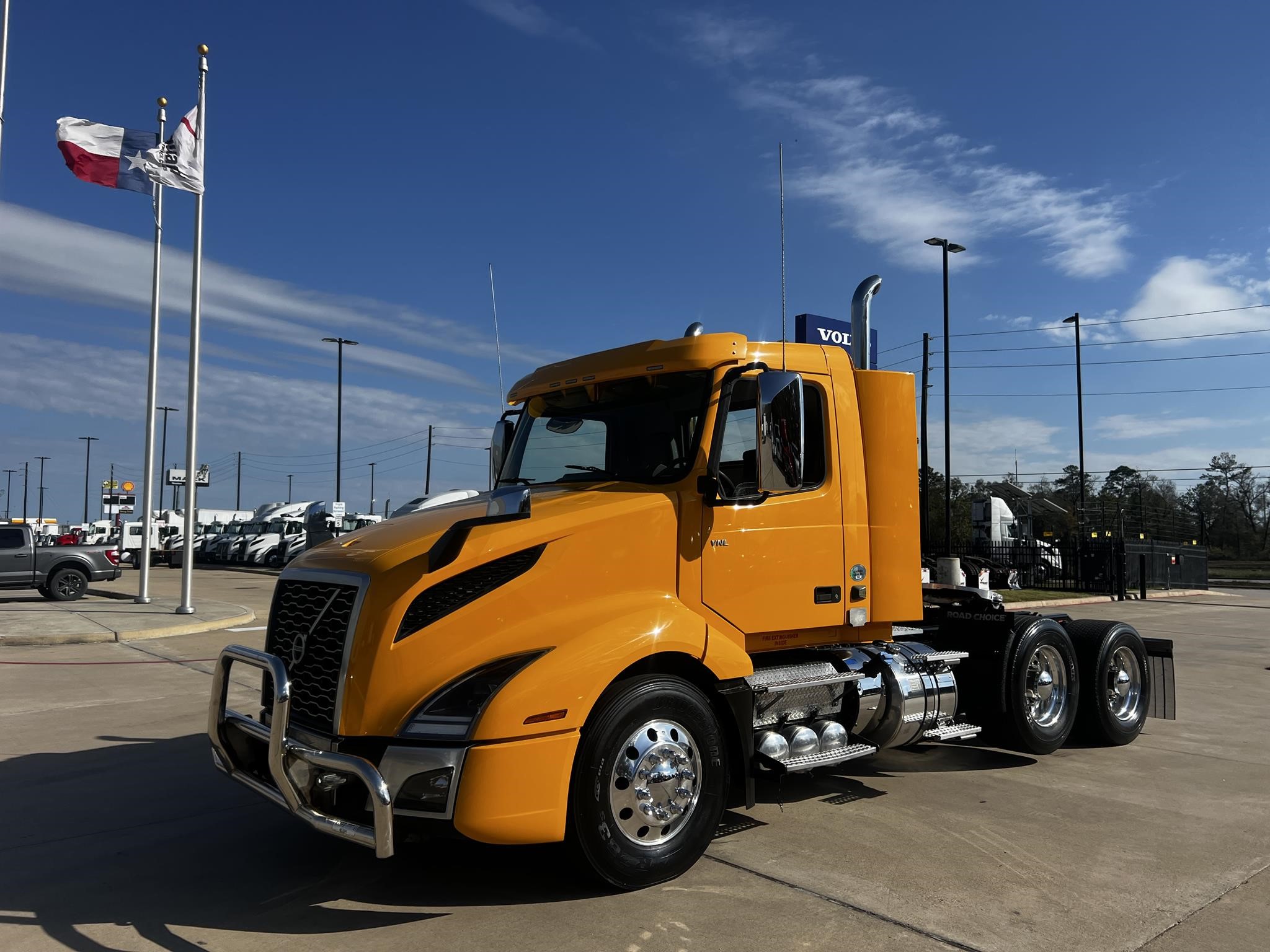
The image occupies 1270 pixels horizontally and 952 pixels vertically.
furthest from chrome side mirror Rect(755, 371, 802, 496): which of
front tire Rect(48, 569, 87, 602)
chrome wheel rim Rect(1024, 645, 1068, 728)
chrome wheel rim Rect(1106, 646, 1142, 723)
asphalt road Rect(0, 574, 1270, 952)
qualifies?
front tire Rect(48, 569, 87, 602)

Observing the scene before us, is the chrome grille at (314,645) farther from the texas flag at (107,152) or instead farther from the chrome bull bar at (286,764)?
the texas flag at (107,152)

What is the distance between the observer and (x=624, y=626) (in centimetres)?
434

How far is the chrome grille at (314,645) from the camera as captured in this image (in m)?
4.13

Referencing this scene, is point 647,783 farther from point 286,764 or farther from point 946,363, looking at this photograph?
point 946,363

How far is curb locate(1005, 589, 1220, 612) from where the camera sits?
73.9 ft

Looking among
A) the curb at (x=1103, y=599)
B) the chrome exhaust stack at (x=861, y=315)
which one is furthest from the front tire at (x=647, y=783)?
the curb at (x=1103, y=599)

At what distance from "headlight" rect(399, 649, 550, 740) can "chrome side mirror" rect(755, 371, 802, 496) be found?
171 centimetres

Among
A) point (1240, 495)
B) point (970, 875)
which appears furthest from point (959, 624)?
point (1240, 495)

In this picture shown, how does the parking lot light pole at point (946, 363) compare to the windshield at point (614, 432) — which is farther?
the parking lot light pole at point (946, 363)

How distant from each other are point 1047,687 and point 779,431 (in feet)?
12.4

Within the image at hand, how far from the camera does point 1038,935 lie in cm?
389

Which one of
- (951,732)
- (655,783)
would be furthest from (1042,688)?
(655,783)

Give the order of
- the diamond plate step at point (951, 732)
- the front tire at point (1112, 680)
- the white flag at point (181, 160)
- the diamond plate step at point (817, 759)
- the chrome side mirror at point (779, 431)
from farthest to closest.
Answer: the white flag at point (181, 160)
the front tire at point (1112, 680)
the diamond plate step at point (951, 732)
the diamond plate step at point (817, 759)
the chrome side mirror at point (779, 431)

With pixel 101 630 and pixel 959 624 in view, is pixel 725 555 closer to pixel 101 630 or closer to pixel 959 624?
pixel 959 624
